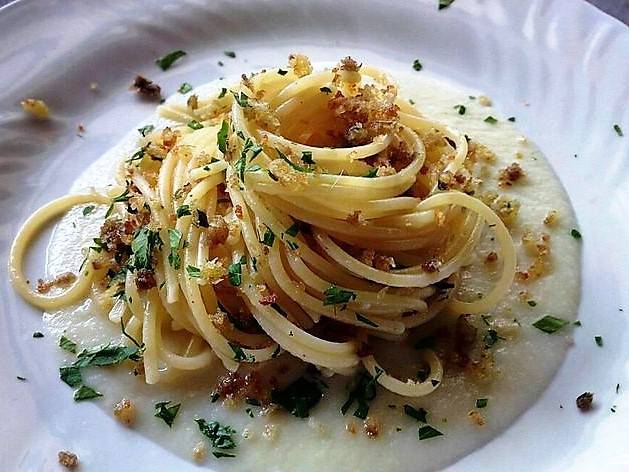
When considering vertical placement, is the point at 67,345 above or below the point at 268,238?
below

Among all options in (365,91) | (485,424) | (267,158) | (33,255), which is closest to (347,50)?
(365,91)

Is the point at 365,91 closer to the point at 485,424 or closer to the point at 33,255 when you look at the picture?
the point at 485,424

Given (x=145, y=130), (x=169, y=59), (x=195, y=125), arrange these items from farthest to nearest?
(x=169, y=59)
(x=145, y=130)
(x=195, y=125)

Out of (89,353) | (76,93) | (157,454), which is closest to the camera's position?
(157,454)

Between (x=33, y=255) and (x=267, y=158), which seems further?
(x=33, y=255)

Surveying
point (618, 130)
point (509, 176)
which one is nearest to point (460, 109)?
point (509, 176)

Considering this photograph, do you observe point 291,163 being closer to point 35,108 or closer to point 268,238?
point 268,238

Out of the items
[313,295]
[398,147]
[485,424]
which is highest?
[398,147]
